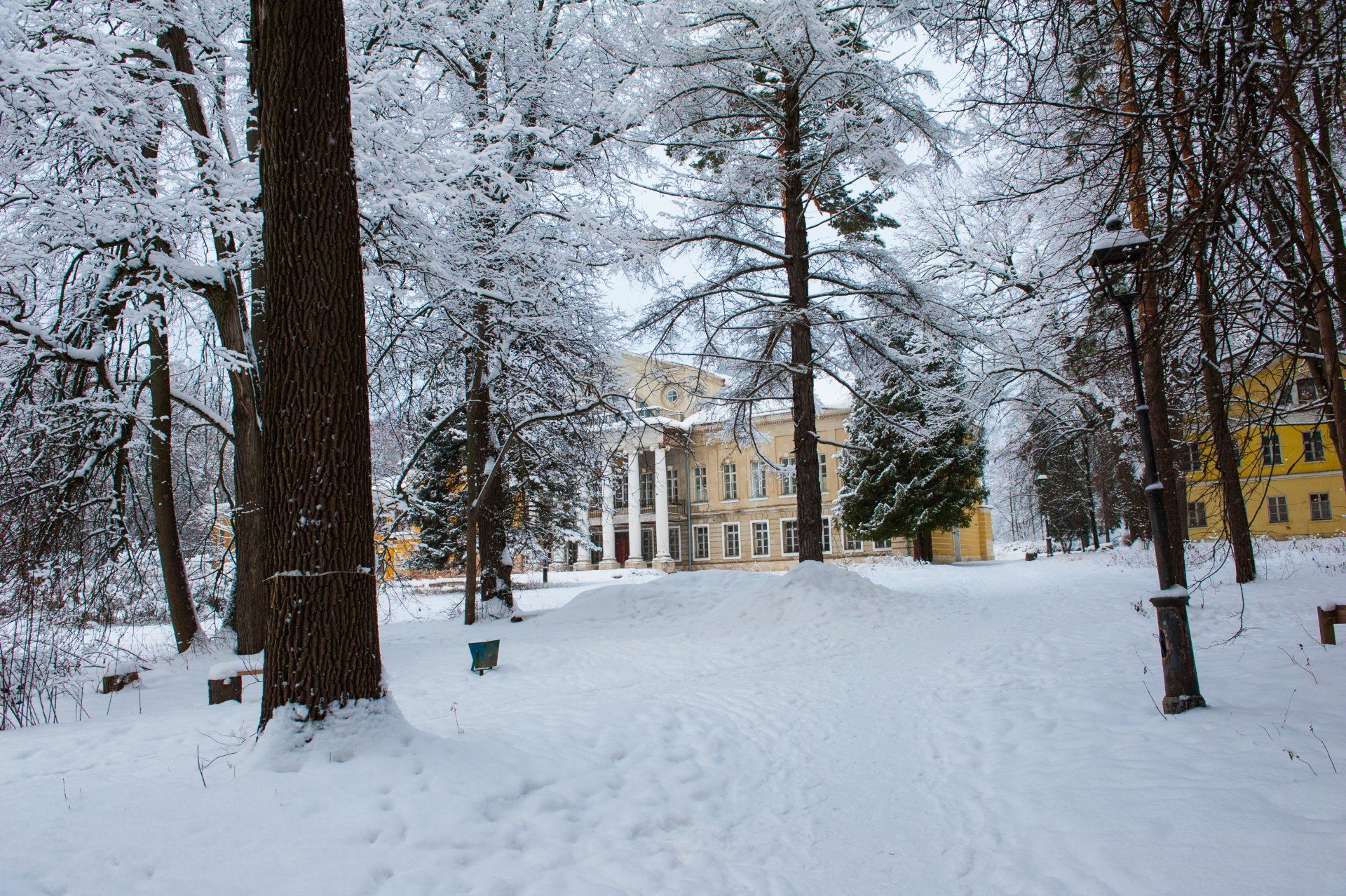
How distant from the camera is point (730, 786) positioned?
4.61 metres

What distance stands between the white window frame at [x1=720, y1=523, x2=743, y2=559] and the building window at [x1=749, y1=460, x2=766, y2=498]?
2.00 metres

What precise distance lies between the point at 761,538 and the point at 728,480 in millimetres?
3844

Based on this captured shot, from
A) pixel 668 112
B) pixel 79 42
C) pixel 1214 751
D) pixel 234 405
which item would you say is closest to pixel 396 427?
pixel 234 405

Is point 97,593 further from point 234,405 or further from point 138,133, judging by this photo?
point 138,133

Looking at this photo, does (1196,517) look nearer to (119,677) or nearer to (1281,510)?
(1281,510)

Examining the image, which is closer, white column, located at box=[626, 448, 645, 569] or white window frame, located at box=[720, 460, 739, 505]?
white column, located at box=[626, 448, 645, 569]

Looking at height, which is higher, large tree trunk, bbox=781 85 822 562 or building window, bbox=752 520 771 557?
large tree trunk, bbox=781 85 822 562

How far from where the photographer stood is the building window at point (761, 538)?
41656 mm

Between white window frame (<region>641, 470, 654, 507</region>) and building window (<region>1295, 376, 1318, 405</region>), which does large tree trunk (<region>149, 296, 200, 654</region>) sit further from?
white window frame (<region>641, 470, 654, 507</region>)

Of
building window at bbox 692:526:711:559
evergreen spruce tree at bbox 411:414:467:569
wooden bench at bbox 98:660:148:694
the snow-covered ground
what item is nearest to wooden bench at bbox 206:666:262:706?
the snow-covered ground

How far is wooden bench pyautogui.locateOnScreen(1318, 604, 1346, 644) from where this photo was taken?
6.72m

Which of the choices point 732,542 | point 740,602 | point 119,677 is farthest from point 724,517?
point 119,677

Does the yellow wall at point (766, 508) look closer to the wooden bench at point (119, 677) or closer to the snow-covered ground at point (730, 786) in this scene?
the wooden bench at point (119, 677)

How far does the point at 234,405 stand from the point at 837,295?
996 cm
